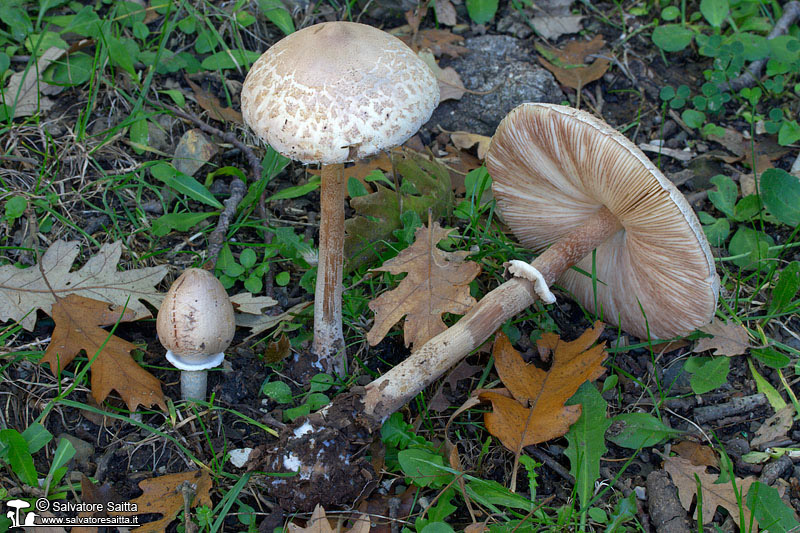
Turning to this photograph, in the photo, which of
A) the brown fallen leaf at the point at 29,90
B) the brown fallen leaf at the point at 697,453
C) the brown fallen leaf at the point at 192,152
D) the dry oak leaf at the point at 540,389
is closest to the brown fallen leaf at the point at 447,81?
the brown fallen leaf at the point at 192,152

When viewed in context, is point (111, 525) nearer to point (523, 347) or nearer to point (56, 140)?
point (523, 347)

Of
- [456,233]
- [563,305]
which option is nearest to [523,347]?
[563,305]

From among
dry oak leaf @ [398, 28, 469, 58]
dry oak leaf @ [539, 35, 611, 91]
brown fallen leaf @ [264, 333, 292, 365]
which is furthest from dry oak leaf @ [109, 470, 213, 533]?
dry oak leaf @ [539, 35, 611, 91]

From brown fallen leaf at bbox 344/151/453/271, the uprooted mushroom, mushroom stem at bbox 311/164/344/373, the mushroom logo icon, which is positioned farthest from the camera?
brown fallen leaf at bbox 344/151/453/271

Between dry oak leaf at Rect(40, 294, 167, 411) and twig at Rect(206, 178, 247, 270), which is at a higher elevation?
twig at Rect(206, 178, 247, 270)

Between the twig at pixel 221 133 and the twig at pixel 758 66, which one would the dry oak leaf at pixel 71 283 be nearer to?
the twig at pixel 221 133

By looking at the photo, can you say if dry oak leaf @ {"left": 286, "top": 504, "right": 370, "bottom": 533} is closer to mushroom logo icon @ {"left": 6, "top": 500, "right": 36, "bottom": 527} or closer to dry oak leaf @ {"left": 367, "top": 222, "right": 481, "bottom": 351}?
dry oak leaf @ {"left": 367, "top": 222, "right": 481, "bottom": 351}
